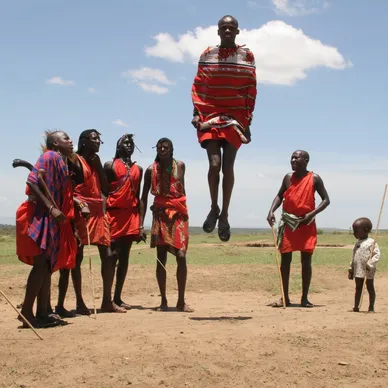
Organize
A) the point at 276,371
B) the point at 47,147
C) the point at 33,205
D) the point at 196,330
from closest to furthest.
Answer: the point at 276,371 < the point at 196,330 < the point at 33,205 < the point at 47,147

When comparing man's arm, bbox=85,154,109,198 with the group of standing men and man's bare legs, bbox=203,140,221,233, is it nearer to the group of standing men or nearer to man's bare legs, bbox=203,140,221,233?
the group of standing men

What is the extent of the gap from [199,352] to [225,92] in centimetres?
278

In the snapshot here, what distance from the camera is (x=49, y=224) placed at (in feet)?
21.1

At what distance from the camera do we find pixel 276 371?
15.6ft

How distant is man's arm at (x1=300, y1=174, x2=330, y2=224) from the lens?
29.0ft

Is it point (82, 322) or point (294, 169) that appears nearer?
point (82, 322)

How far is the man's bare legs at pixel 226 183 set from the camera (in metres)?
6.09

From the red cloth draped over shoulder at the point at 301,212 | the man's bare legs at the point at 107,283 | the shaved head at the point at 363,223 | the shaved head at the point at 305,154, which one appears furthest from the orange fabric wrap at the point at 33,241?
the shaved head at the point at 363,223

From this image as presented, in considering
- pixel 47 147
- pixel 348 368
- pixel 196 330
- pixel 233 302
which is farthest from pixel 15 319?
pixel 348 368

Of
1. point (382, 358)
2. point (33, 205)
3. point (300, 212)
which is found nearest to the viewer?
point (382, 358)

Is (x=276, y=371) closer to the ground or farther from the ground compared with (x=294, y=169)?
closer to the ground

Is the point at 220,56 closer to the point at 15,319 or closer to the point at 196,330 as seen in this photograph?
the point at 196,330

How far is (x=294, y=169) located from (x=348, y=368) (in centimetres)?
463

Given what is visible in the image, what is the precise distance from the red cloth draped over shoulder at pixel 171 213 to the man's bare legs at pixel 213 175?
1.97m
